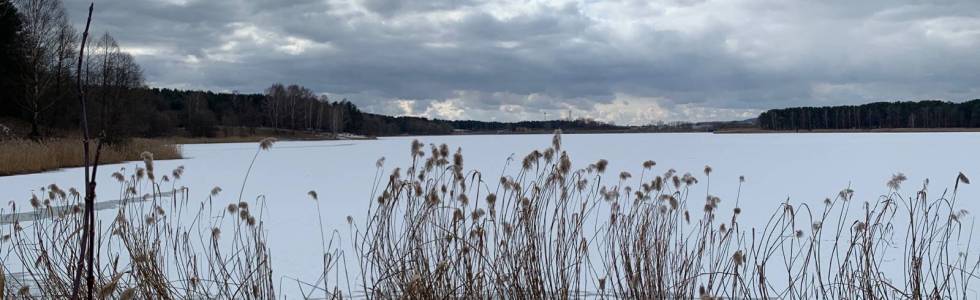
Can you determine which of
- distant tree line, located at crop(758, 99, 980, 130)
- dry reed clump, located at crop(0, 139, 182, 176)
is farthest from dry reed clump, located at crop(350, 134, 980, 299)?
distant tree line, located at crop(758, 99, 980, 130)

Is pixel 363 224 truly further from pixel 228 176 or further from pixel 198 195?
pixel 228 176

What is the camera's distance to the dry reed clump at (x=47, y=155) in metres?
15.4

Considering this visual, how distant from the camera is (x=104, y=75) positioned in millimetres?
26672

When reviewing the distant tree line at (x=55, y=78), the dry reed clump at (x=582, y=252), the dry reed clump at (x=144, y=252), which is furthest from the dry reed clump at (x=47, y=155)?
the dry reed clump at (x=582, y=252)

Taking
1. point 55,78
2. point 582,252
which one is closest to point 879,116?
point 55,78

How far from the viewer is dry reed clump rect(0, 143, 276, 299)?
339 centimetres

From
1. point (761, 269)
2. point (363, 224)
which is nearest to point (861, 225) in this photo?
point (761, 269)

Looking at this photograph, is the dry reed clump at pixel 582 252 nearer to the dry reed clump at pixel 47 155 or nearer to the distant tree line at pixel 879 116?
the dry reed clump at pixel 47 155

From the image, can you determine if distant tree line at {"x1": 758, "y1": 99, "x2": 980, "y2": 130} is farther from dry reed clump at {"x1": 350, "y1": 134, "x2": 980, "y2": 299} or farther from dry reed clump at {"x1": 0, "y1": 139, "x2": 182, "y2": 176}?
dry reed clump at {"x1": 350, "y1": 134, "x2": 980, "y2": 299}

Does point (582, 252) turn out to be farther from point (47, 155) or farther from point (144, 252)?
point (47, 155)

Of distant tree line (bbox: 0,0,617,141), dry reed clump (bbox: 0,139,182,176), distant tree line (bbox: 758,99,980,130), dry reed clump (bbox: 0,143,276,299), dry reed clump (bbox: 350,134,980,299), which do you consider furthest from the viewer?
distant tree line (bbox: 758,99,980,130)

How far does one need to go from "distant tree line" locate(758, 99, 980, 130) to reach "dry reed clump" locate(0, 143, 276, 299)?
10799cm

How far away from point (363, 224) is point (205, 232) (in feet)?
4.77

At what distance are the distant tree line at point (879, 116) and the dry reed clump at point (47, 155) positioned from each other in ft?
333
